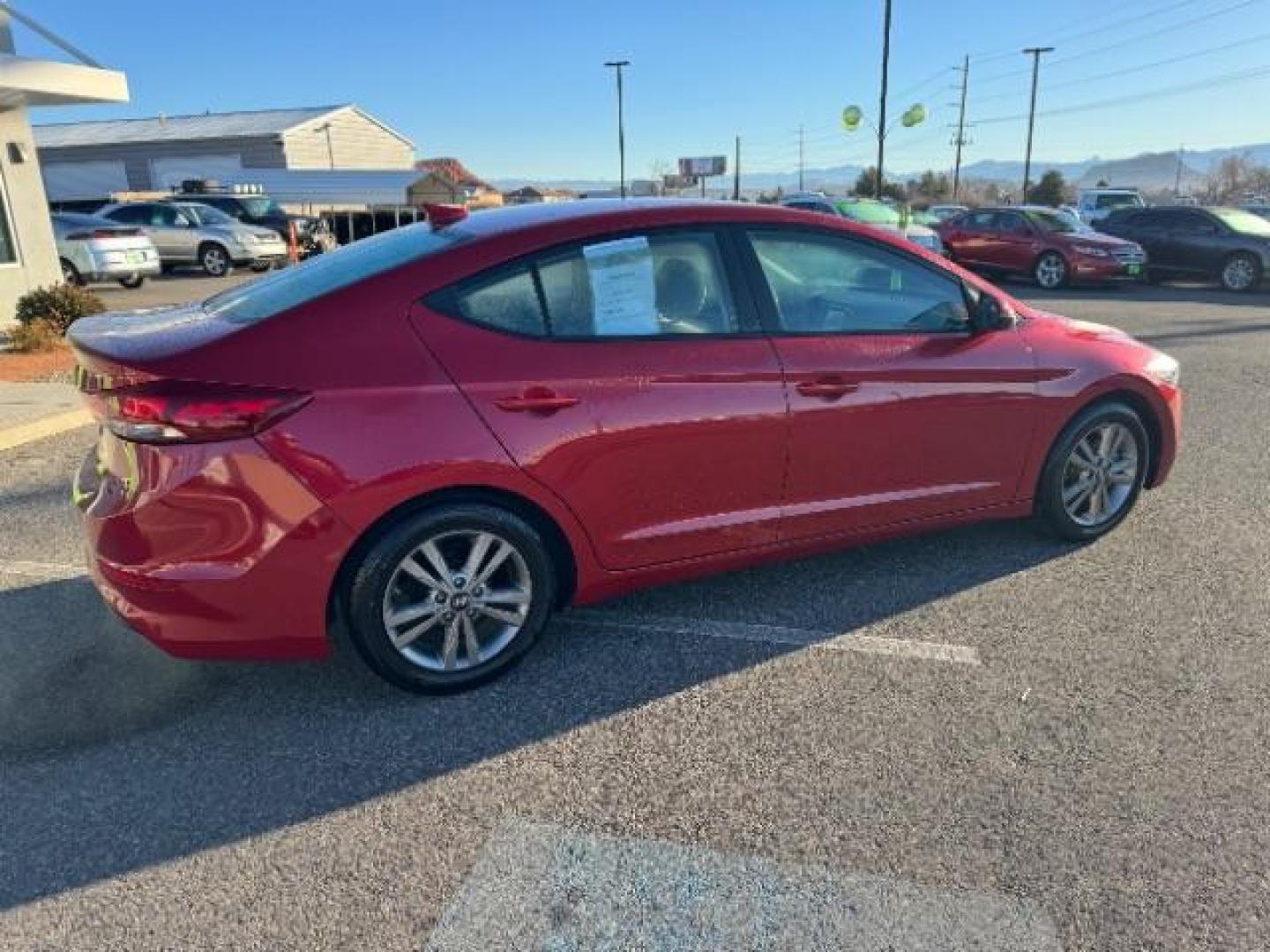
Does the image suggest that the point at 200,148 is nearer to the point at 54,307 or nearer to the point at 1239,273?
the point at 54,307

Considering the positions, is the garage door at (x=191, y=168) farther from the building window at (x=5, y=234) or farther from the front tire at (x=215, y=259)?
the building window at (x=5, y=234)

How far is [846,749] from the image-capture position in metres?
2.92

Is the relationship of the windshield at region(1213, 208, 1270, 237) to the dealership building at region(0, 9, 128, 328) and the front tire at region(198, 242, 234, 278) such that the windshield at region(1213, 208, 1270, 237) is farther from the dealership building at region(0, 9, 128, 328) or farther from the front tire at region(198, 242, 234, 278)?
the front tire at region(198, 242, 234, 278)

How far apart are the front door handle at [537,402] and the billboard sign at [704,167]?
2427 inches

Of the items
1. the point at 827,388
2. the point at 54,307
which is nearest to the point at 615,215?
the point at 827,388

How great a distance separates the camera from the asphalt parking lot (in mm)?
2270

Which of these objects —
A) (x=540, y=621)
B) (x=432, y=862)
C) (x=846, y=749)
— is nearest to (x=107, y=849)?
(x=432, y=862)

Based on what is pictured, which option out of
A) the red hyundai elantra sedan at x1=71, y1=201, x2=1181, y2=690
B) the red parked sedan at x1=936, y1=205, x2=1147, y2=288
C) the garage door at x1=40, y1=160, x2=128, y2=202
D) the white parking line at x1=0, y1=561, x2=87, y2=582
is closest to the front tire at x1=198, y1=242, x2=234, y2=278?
the red parked sedan at x1=936, y1=205, x2=1147, y2=288

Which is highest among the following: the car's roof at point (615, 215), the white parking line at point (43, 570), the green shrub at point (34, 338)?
the car's roof at point (615, 215)

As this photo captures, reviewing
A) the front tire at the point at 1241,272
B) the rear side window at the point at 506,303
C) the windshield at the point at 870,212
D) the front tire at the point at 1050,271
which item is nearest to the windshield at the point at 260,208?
the windshield at the point at 870,212

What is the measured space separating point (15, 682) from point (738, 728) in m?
2.55

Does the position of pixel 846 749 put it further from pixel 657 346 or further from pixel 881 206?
pixel 881 206

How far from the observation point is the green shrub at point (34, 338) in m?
9.32

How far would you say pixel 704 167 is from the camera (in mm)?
63469
